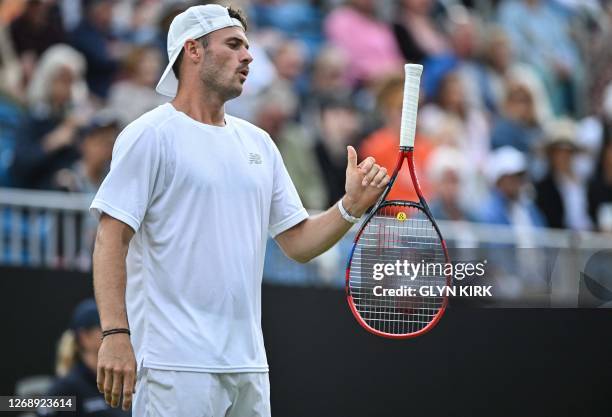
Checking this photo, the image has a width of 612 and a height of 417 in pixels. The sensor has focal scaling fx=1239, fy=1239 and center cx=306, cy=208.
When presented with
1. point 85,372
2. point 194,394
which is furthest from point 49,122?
point 194,394

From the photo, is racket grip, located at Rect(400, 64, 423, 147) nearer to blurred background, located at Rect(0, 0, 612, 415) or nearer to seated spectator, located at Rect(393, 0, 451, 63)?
blurred background, located at Rect(0, 0, 612, 415)

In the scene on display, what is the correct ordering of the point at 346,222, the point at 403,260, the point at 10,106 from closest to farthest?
the point at 346,222
the point at 403,260
the point at 10,106

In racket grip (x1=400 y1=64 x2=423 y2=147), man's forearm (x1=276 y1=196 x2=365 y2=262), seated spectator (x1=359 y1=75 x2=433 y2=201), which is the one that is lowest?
man's forearm (x1=276 y1=196 x2=365 y2=262)

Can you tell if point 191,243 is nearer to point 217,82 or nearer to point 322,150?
point 217,82

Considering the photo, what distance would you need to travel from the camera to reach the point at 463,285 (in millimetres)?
5777

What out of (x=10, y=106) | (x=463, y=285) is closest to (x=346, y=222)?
(x=463, y=285)

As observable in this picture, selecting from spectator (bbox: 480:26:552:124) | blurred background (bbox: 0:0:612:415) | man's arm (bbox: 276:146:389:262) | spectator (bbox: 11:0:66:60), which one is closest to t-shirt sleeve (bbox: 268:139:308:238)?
man's arm (bbox: 276:146:389:262)

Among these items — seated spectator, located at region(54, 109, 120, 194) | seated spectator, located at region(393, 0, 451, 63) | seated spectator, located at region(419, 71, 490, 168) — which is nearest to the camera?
seated spectator, located at region(54, 109, 120, 194)

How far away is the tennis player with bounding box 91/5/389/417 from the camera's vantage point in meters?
4.21

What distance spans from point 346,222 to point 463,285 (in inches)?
55.0

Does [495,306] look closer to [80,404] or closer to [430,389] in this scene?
[430,389]

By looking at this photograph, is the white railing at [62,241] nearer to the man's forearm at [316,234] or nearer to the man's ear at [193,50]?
the man's forearm at [316,234]

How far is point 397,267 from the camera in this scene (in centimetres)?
516

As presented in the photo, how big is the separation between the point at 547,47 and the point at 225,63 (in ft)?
29.1
